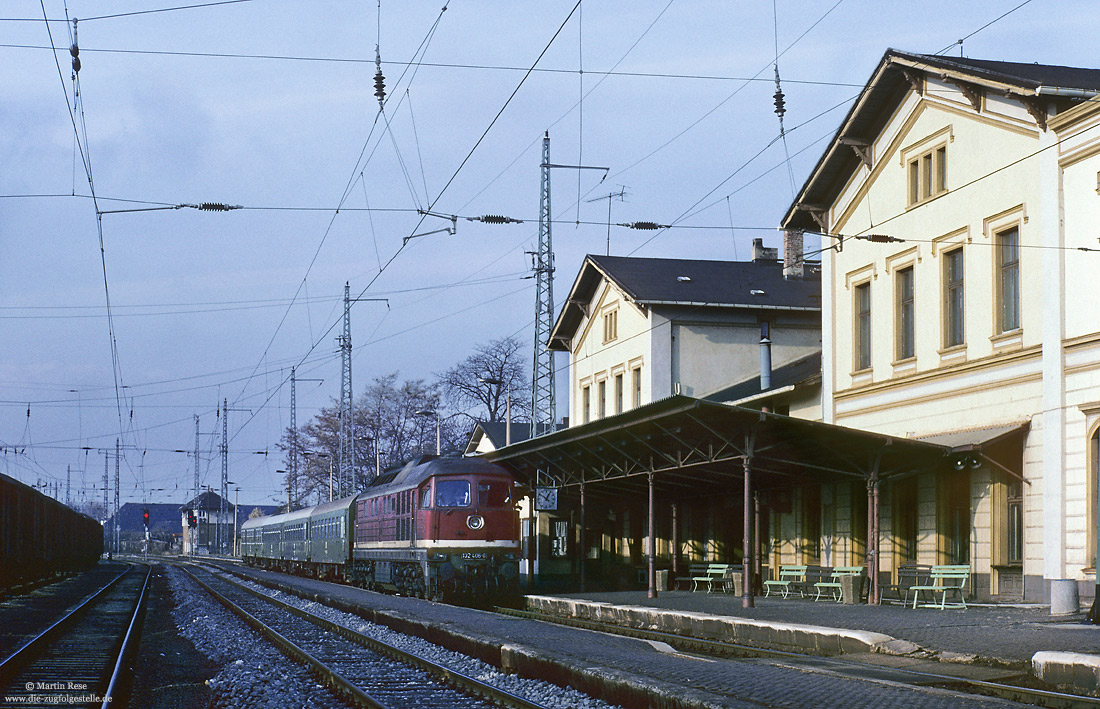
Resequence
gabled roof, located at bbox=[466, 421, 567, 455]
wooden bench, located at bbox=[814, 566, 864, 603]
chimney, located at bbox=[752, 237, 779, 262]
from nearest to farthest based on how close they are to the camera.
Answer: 1. wooden bench, located at bbox=[814, 566, 864, 603]
2. chimney, located at bbox=[752, 237, 779, 262]
3. gabled roof, located at bbox=[466, 421, 567, 455]

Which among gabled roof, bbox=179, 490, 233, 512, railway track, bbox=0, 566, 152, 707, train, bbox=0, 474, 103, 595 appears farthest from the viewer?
gabled roof, bbox=179, 490, 233, 512

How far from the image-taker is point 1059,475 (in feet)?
67.0

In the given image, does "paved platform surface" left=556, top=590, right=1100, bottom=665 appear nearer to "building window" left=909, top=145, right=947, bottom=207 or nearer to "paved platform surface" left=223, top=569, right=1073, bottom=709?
"paved platform surface" left=223, top=569, right=1073, bottom=709

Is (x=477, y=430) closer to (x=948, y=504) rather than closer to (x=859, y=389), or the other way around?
(x=859, y=389)

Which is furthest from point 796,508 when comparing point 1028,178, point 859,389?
point 1028,178

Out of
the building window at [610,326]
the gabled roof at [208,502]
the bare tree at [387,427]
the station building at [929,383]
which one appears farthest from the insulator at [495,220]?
the gabled roof at [208,502]

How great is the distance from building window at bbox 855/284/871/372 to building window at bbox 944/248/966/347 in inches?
126

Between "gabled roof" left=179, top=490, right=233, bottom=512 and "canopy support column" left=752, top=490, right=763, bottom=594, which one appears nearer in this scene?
"canopy support column" left=752, top=490, right=763, bottom=594

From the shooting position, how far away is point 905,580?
2375 centimetres

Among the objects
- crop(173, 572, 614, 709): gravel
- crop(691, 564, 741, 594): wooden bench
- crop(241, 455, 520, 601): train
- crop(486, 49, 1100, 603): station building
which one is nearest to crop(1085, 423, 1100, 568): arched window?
crop(486, 49, 1100, 603): station building

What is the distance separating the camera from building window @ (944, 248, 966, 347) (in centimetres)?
2377

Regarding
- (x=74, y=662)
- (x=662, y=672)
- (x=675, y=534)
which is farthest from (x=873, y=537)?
(x=74, y=662)

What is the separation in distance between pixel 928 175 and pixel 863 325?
393cm

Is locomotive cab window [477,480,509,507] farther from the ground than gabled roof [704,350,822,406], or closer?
closer
